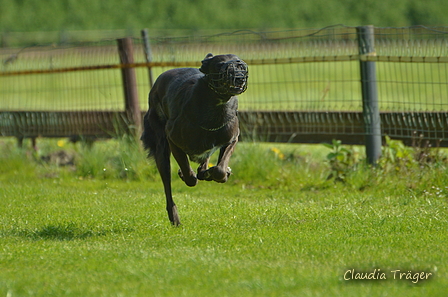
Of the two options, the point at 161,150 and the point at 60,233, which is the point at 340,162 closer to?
the point at 161,150

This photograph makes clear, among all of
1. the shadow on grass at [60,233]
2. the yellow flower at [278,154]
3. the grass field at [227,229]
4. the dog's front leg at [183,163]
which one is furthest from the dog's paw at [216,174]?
the yellow flower at [278,154]

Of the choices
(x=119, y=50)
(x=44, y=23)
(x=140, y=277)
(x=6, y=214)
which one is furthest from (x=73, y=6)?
(x=140, y=277)

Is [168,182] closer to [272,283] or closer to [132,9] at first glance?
[272,283]

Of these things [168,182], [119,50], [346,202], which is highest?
[119,50]

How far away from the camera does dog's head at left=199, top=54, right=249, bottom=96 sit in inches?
187

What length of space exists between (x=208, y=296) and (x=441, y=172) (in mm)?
4124

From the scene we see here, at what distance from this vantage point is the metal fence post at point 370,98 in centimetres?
754

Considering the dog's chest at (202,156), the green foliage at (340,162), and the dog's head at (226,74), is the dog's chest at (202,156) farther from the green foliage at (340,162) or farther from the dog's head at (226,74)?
the green foliage at (340,162)

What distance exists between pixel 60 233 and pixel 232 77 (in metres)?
2.03

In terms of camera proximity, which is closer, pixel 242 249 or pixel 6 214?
pixel 242 249

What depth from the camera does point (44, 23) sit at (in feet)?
118

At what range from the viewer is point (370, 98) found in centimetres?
759

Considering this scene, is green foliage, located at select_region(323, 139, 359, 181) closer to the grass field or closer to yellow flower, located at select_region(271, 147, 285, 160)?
the grass field

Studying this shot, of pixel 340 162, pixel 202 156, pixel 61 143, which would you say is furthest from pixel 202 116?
pixel 61 143
